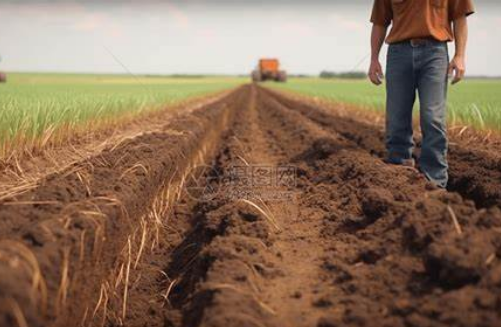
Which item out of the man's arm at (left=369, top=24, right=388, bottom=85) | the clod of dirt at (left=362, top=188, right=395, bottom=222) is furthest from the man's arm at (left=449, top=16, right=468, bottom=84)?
the clod of dirt at (left=362, top=188, right=395, bottom=222)

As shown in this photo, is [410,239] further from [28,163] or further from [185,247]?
[28,163]

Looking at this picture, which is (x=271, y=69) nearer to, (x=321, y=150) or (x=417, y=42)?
(x=321, y=150)

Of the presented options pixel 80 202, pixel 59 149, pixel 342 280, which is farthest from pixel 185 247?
pixel 59 149

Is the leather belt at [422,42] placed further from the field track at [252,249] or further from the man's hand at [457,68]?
the field track at [252,249]

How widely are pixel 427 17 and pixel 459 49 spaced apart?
40 centimetres

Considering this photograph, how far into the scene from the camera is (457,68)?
412cm

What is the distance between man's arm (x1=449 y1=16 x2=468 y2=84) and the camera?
13.5 ft

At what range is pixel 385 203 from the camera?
3072mm

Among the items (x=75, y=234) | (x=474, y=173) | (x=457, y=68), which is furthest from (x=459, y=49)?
(x=75, y=234)

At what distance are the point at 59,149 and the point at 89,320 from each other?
128 inches

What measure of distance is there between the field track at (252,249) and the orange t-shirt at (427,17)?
3.75 feet

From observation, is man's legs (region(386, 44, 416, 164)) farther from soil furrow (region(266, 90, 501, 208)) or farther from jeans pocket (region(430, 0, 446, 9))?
soil furrow (region(266, 90, 501, 208))

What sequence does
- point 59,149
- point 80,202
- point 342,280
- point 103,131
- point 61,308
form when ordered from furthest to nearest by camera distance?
point 103,131 < point 59,149 < point 80,202 < point 342,280 < point 61,308

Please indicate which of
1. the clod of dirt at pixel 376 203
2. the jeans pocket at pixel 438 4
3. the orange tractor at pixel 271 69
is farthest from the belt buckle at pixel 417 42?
the orange tractor at pixel 271 69
